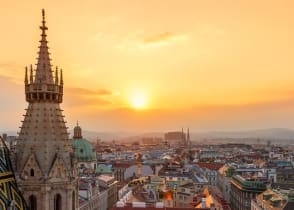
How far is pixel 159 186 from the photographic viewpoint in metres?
119

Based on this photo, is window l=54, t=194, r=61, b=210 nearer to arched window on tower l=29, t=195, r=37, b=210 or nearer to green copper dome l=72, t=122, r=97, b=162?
arched window on tower l=29, t=195, r=37, b=210

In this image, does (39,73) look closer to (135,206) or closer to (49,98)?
(49,98)

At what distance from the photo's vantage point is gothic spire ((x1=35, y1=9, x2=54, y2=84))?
32.7 meters

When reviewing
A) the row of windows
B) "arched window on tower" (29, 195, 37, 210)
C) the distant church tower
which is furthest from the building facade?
"arched window on tower" (29, 195, 37, 210)

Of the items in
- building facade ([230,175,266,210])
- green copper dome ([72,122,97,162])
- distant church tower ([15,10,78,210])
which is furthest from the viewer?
green copper dome ([72,122,97,162])

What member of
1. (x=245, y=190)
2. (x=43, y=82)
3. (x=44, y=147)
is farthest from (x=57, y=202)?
(x=245, y=190)

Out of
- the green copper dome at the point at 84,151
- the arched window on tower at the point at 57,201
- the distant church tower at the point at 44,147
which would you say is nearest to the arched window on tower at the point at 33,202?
the distant church tower at the point at 44,147

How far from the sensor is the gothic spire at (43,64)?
32688mm

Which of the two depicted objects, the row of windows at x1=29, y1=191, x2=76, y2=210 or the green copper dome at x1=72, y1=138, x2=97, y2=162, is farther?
the green copper dome at x1=72, y1=138, x2=97, y2=162

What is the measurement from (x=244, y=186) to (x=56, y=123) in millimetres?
95968

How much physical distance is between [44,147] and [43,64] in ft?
18.9

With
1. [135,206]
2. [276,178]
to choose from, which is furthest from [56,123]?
[276,178]

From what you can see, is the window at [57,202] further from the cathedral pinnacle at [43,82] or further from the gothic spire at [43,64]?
the gothic spire at [43,64]

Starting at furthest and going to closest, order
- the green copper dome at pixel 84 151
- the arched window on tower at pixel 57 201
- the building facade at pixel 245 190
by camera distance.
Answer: the green copper dome at pixel 84 151 → the building facade at pixel 245 190 → the arched window on tower at pixel 57 201
